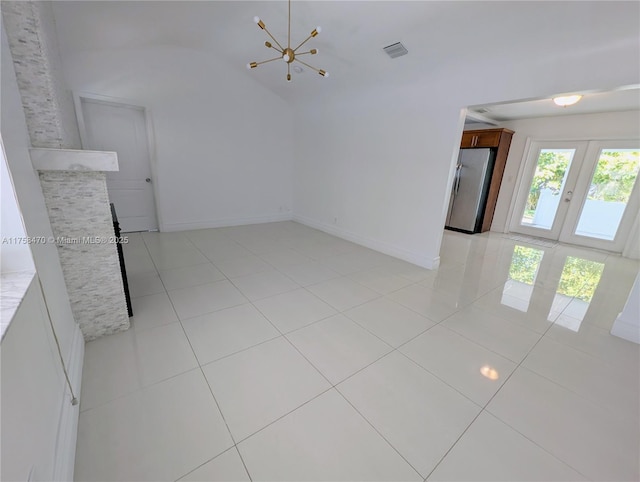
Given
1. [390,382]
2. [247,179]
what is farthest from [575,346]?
[247,179]

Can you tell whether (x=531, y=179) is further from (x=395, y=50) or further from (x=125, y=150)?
(x=125, y=150)

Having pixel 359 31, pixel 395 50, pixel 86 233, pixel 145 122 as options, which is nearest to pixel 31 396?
pixel 86 233

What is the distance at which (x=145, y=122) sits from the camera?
427 centimetres

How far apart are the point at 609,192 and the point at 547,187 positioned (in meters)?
0.91

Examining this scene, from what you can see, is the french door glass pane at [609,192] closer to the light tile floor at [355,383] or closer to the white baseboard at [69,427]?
the light tile floor at [355,383]

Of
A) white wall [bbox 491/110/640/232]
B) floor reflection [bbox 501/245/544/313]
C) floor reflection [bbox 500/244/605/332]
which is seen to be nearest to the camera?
floor reflection [bbox 500/244/605/332]

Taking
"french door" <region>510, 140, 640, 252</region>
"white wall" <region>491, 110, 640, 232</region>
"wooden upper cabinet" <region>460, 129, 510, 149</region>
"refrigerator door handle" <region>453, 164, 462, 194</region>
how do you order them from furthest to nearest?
A: "refrigerator door handle" <region>453, 164, 462, 194</region>
"wooden upper cabinet" <region>460, 129, 510, 149</region>
"french door" <region>510, 140, 640, 252</region>
"white wall" <region>491, 110, 640, 232</region>

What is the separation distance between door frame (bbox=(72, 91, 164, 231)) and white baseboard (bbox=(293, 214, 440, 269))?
2822mm

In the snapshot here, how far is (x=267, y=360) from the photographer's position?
1777 millimetres

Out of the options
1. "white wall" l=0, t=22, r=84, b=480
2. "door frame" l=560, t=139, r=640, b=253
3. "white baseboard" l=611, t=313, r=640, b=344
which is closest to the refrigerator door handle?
"door frame" l=560, t=139, r=640, b=253

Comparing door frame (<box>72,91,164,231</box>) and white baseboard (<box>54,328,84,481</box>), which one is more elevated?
door frame (<box>72,91,164,231</box>)

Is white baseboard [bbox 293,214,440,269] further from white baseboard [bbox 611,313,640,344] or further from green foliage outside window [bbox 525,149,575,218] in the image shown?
green foliage outside window [bbox 525,149,575,218]

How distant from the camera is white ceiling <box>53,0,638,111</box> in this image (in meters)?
2.16

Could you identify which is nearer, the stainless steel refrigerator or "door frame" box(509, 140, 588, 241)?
"door frame" box(509, 140, 588, 241)
